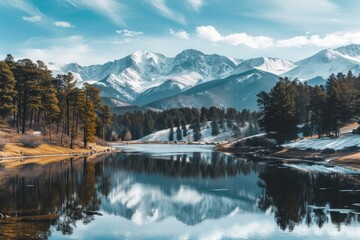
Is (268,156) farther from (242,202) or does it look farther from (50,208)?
(50,208)

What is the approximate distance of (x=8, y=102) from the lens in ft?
333

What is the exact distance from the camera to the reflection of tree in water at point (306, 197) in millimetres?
36344

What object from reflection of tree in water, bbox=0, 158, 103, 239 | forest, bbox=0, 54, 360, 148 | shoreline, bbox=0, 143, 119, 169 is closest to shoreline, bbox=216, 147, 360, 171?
forest, bbox=0, 54, 360, 148

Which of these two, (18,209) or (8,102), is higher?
(8,102)

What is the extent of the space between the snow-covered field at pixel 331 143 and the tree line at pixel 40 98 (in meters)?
56.4

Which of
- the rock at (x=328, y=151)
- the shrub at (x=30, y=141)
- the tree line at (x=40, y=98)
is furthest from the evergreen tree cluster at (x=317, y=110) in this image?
the shrub at (x=30, y=141)

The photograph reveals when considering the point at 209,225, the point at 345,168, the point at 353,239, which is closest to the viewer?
the point at 353,239

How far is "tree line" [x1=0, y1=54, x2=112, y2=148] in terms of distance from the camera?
99.6m

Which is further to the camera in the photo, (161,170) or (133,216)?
(161,170)

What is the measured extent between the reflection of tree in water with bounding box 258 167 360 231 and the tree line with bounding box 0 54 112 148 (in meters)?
62.1

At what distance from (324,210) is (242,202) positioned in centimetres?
932

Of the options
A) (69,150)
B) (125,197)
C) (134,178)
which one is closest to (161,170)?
(134,178)

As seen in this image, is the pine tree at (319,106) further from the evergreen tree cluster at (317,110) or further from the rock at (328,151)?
the rock at (328,151)

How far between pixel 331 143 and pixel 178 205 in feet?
222
